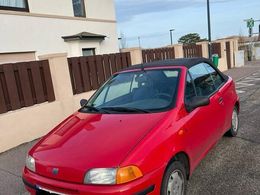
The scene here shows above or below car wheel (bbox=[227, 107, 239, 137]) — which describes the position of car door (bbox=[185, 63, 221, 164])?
above

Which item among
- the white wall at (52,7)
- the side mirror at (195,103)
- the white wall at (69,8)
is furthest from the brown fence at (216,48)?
the side mirror at (195,103)

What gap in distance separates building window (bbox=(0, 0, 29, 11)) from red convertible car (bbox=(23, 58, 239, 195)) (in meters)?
8.31

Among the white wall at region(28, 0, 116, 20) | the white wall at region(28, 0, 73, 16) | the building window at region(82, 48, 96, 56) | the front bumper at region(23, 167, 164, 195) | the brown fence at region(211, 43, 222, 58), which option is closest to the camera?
the front bumper at region(23, 167, 164, 195)

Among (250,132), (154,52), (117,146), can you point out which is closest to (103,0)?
(154,52)

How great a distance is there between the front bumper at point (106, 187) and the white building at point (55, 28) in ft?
30.3

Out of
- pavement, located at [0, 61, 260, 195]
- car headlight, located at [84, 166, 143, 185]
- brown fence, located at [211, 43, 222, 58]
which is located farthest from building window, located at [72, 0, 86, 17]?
car headlight, located at [84, 166, 143, 185]

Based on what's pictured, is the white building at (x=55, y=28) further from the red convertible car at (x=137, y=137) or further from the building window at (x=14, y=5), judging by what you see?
the red convertible car at (x=137, y=137)

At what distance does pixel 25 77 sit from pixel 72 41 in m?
7.30

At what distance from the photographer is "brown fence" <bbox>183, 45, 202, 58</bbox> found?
1695 cm

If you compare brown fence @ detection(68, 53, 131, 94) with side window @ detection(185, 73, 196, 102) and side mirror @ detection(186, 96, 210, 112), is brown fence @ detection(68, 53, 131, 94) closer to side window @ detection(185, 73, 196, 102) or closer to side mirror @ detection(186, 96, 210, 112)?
side window @ detection(185, 73, 196, 102)

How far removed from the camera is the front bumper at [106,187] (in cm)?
269

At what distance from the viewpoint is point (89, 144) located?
3.15 m

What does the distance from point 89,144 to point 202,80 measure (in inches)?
86.8

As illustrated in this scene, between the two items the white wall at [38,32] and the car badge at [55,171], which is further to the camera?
the white wall at [38,32]
